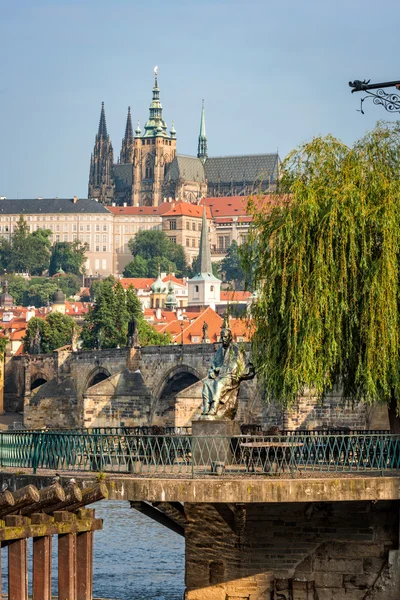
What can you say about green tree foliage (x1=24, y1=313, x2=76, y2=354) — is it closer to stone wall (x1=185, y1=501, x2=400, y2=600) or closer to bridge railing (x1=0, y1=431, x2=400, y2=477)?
bridge railing (x1=0, y1=431, x2=400, y2=477)

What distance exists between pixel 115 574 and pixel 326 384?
1190 centimetres

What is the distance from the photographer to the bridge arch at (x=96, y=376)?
3739 inches

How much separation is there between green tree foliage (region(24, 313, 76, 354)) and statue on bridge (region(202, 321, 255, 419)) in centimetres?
11078

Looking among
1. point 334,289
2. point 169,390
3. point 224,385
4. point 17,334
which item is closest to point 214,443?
point 224,385

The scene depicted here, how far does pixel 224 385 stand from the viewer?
89.4 ft

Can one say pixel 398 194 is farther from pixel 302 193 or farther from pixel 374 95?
pixel 374 95

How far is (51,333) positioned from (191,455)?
116m

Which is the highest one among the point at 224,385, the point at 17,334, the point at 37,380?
the point at 17,334

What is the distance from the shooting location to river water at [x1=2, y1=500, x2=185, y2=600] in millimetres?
34688

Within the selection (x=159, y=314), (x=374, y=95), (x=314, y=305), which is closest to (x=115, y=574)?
(x=314, y=305)

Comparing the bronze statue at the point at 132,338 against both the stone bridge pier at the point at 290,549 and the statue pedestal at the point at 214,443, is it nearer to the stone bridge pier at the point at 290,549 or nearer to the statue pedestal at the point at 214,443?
the statue pedestal at the point at 214,443

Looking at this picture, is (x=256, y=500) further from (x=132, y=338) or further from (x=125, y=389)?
(x=132, y=338)

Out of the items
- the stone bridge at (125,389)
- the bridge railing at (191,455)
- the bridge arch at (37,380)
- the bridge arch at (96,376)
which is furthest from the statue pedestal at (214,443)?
the bridge arch at (37,380)

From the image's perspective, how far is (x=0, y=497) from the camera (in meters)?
20.8
